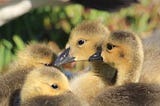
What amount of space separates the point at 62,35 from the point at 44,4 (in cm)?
35

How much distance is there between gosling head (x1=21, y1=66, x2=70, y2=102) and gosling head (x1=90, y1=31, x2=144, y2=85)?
40 centimetres

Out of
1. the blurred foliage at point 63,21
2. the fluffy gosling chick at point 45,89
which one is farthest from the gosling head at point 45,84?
the blurred foliage at point 63,21

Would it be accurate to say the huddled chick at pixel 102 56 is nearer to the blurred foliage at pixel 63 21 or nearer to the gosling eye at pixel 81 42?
the gosling eye at pixel 81 42

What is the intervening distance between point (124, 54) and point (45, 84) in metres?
0.53

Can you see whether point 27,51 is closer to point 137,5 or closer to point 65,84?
point 65,84

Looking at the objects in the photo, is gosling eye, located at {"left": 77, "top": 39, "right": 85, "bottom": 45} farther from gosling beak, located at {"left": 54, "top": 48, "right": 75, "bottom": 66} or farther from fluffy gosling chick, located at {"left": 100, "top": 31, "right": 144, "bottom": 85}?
fluffy gosling chick, located at {"left": 100, "top": 31, "right": 144, "bottom": 85}

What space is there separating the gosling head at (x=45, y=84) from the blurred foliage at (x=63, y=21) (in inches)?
78.6

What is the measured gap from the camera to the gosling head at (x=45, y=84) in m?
4.64

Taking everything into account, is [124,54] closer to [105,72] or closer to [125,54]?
[125,54]

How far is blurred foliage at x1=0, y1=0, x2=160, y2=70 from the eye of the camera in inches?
272

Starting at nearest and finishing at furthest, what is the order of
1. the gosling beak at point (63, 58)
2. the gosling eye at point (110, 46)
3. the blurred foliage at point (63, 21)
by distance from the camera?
the gosling eye at point (110, 46) → the gosling beak at point (63, 58) → the blurred foliage at point (63, 21)

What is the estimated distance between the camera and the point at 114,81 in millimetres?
5027

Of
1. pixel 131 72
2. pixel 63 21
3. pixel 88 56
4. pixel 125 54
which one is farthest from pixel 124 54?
pixel 63 21

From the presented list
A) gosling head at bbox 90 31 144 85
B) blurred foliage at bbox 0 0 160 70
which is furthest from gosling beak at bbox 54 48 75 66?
blurred foliage at bbox 0 0 160 70
